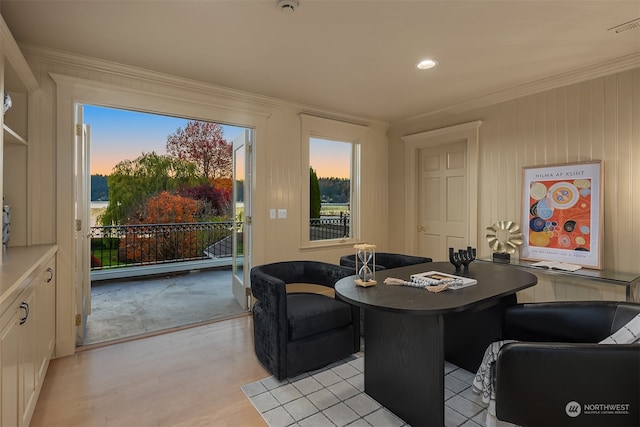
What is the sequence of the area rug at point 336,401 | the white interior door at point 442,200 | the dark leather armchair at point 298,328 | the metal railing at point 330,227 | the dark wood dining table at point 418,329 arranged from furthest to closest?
the metal railing at point 330,227 → the white interior door at point 442,200 → the dark leather armchair at point 298,328 → the area rug at point 336,401 → the dark wood dining table at point 418,329

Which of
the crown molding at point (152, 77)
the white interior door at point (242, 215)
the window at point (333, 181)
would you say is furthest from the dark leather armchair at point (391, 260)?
the crown molding at point (152, 77)

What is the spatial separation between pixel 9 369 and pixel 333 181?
3.98 meters

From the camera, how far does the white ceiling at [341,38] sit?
208 centimetres

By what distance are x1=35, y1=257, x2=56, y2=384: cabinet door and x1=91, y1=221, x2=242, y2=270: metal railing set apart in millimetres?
3732

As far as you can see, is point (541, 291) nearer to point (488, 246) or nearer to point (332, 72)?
point (488, 246)

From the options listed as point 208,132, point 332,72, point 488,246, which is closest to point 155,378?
point 332,72

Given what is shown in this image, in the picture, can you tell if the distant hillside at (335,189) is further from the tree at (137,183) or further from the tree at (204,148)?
the tree at (137,183)

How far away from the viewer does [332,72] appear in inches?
122

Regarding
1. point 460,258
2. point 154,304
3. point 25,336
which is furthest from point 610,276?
point 154,304

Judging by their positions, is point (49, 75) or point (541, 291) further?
point (541, 291)

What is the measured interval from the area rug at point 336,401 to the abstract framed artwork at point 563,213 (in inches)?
65.9

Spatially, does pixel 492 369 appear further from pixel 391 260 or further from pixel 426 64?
pixel 426 64

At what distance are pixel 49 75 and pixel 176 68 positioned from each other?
97 cm

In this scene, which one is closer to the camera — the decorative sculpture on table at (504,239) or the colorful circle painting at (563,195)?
the colorful circle painting at (563,195)
